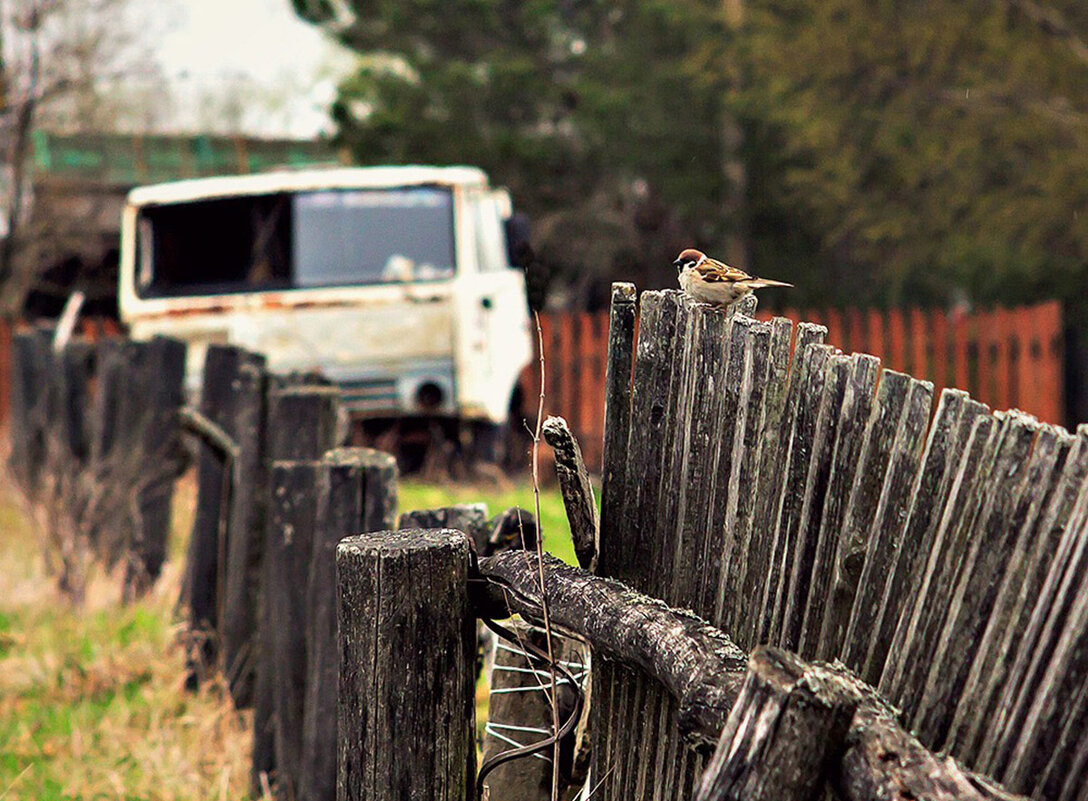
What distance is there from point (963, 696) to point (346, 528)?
2.24m

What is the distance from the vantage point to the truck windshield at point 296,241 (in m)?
10.3

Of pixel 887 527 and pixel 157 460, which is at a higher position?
pixel 887 527

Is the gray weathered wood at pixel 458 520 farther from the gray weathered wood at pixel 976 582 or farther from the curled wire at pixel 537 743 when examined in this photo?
the gray weathered wood at pixel 976 582

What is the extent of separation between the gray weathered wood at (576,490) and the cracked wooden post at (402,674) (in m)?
0.23

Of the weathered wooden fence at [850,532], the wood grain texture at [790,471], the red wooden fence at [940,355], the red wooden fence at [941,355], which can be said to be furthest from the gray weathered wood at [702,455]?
the red wooden fence at [941,355]

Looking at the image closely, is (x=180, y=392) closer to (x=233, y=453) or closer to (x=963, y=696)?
(x=233, y=453)

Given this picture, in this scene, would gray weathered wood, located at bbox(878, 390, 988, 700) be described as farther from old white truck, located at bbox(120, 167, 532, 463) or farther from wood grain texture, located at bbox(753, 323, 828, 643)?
old white truck, located at bbox(120, 167, 532, 463)

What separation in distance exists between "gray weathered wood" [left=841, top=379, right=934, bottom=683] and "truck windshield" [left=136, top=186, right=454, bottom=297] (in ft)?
28.2

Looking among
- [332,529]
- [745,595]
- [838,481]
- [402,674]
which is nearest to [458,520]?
[332,529]

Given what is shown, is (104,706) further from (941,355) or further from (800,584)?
(941,355)

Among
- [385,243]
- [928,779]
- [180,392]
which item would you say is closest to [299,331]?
[385,243]

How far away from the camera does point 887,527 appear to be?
5.63ft

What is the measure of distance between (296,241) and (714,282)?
8105mm

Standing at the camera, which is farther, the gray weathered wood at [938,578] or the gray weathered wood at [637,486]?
the gray weathered wood at [637,486]
